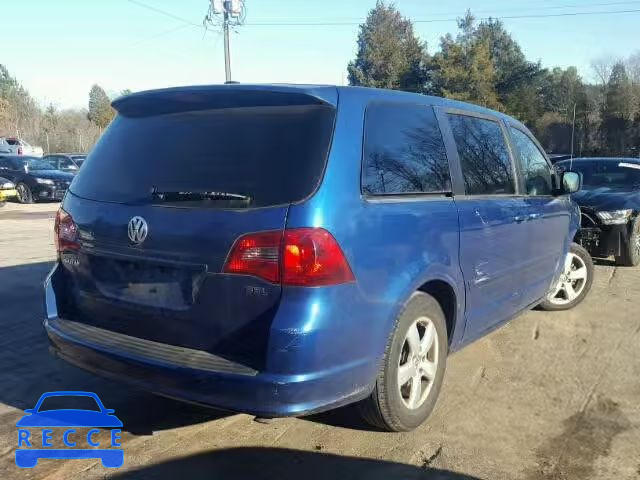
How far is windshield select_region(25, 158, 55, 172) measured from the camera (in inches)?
805

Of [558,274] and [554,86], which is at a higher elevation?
[554,86]

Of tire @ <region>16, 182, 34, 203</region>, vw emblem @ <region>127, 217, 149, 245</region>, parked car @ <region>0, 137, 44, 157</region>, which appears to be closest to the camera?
vw emblem @ <region>127, 217, 149, 245</region>

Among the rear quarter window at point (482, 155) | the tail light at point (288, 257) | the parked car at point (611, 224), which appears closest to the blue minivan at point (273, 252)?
the tail light at point (288, 257)

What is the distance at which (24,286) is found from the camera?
687cm

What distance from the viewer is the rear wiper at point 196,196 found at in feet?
9.21

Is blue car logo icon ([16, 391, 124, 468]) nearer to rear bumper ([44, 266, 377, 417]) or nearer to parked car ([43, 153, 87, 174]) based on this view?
rear bumper ([44, 266, 377, 417])

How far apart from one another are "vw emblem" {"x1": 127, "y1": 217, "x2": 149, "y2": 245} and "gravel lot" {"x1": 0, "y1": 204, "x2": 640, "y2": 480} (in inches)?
46.2

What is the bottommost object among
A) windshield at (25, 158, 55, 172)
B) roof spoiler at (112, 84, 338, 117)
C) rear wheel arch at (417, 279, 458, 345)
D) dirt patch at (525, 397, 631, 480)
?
dirt patch at (525, 397, 631, 480)

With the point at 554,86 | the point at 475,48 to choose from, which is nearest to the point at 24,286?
the point at 475,48

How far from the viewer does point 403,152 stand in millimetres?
3381

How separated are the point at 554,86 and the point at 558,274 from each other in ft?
151

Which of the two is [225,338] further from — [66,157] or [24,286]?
[66,157]

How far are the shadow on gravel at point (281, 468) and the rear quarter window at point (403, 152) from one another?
4.59 feet

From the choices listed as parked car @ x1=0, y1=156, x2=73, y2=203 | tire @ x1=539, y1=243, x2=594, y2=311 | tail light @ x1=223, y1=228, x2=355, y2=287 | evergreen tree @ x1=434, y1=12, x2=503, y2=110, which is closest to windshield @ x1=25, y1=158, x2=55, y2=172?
parked car @ x1=0, y1=156, x2=73, y2=203
